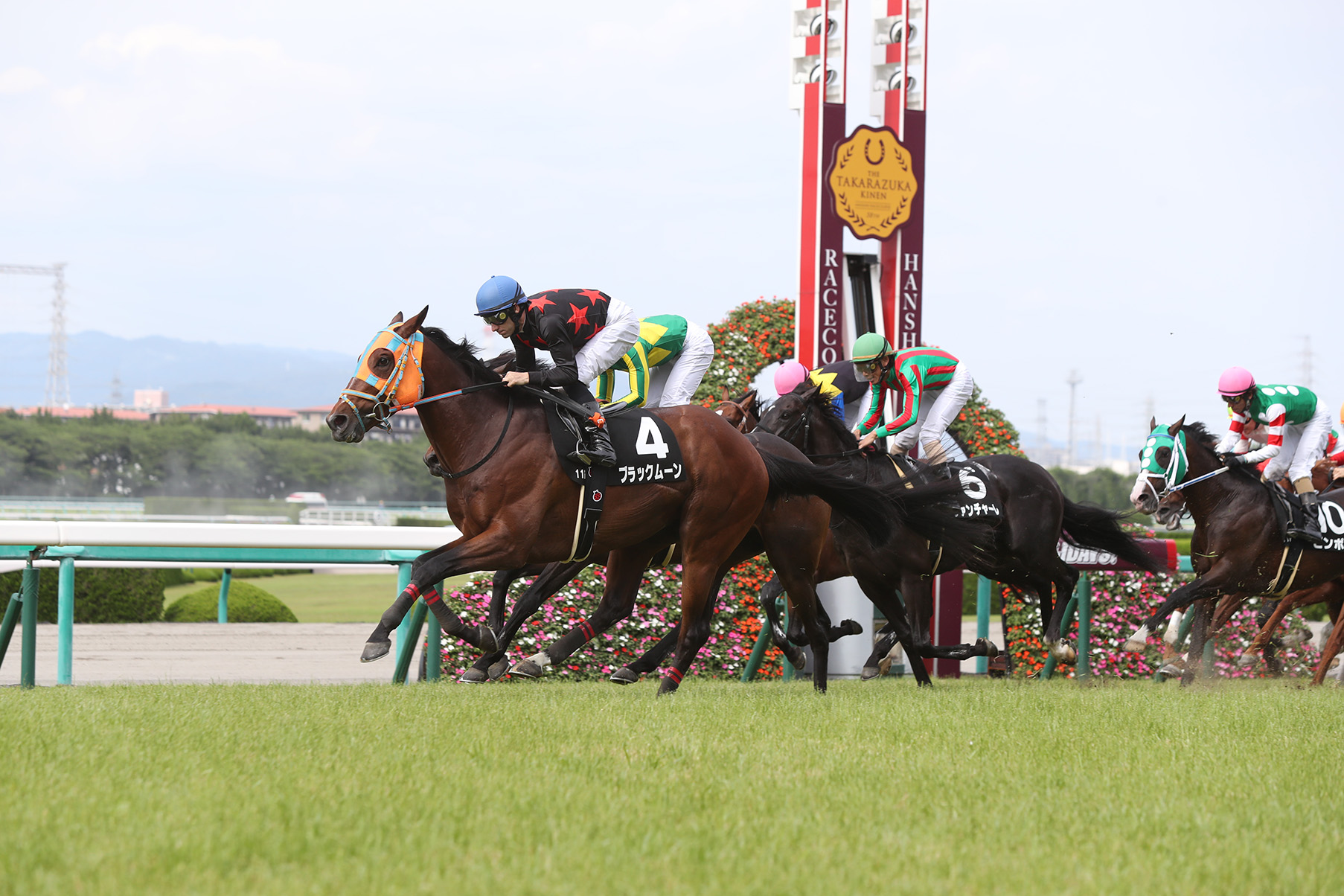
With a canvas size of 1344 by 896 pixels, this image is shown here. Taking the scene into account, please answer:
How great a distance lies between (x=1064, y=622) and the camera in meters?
8.20

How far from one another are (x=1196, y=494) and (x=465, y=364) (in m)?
4.46

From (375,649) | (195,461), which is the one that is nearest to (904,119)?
(375,649)

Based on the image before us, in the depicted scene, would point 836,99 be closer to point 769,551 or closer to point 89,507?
point 769,551

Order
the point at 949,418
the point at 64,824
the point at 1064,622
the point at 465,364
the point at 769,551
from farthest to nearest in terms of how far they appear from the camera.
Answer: the point at 1064,622 → the point at 949,418 → the point at 769,551 → the point at 465,364 → the point at 64,824

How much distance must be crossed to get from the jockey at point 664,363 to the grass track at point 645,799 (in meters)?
2.22

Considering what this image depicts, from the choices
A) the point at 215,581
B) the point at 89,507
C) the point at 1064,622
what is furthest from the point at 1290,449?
the point at 89,507

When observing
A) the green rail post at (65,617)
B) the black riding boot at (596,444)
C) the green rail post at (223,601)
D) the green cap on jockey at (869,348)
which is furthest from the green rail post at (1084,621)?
the green rail post at (223,601)

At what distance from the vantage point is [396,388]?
497 cm

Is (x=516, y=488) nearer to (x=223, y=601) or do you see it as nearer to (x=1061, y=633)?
(x=1061, y=633)

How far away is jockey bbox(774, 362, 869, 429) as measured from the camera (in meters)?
7.04

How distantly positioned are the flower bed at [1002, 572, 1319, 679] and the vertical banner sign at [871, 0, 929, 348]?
2.23 m

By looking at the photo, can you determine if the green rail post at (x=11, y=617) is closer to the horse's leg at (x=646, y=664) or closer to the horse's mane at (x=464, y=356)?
the horse's mane at (x=464, y=356)

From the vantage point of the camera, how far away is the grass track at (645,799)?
88.7 inches

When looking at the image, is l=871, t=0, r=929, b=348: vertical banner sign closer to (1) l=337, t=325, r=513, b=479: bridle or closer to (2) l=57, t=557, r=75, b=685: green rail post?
(1) l=337, t=325, r=513, b=479: bridle
